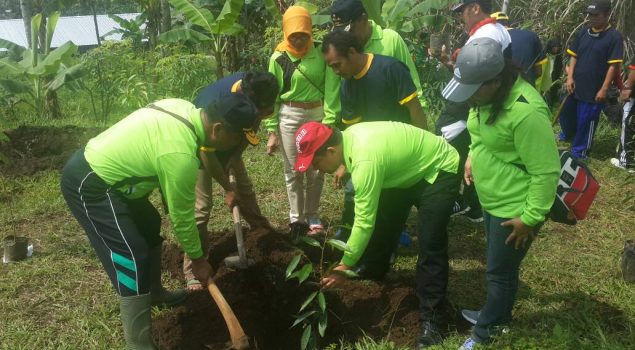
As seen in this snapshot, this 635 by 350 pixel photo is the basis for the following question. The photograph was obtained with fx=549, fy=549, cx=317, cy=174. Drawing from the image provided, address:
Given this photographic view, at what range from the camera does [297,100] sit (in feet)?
14.7

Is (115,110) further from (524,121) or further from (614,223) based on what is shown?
(524,121)

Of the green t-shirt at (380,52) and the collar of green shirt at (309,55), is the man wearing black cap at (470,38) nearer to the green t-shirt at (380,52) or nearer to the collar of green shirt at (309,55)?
the green t-shirt at (380,52)

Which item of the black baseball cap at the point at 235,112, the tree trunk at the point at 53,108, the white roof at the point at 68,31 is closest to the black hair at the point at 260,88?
the black baseball cap at the point at 235,112

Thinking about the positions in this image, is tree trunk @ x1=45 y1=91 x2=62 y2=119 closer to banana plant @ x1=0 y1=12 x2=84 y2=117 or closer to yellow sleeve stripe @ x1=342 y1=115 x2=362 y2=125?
banana plant @ x1=0 y1=12 x2=84 y2=117

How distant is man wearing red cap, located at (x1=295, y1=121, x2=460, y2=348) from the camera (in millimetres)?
2877

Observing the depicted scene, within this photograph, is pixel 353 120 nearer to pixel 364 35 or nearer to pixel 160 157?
pixel 364 35

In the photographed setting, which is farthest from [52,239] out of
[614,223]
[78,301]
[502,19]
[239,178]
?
[614,223]

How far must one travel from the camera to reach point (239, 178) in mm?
4301

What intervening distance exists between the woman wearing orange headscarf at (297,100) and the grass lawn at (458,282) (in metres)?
0.52

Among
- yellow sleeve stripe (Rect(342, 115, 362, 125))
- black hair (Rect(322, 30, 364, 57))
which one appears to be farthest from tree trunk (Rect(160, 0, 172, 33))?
black hair (Rect(322, 30, 364, 57))

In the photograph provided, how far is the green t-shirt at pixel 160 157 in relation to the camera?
273 cm

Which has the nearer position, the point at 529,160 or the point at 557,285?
the point at 529,160

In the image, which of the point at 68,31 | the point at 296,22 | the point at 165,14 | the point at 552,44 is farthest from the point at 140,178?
the point at 68,31

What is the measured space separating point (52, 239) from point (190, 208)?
2.77m
